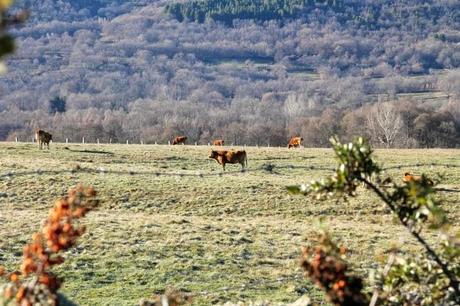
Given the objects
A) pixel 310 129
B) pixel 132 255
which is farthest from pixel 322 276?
pixel 310 129

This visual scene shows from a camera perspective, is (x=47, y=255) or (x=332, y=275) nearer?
(x=47, y=255)

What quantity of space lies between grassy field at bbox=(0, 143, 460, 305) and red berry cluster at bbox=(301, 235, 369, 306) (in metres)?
3.81

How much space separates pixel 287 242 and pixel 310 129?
6535 centimetres

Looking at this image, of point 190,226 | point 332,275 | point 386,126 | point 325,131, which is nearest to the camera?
point 332,275

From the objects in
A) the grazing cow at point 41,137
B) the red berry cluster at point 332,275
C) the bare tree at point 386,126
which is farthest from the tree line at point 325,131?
the red berry cluster at point 332,275

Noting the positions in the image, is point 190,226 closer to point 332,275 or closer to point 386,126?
point 332,275

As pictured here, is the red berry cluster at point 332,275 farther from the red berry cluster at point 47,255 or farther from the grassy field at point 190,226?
the grassy field at point 190,226

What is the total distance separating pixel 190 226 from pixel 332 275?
16717 millimetres

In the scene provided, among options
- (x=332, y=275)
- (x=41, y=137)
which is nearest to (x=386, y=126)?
(x=41, y=137)

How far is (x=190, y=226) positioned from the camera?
2069 cm

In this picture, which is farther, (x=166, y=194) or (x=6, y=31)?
(x=166, y=194)

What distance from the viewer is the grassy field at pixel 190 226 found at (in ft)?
46.3

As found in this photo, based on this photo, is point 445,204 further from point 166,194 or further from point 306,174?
point 166,194

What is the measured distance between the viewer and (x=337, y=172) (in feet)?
13.4
